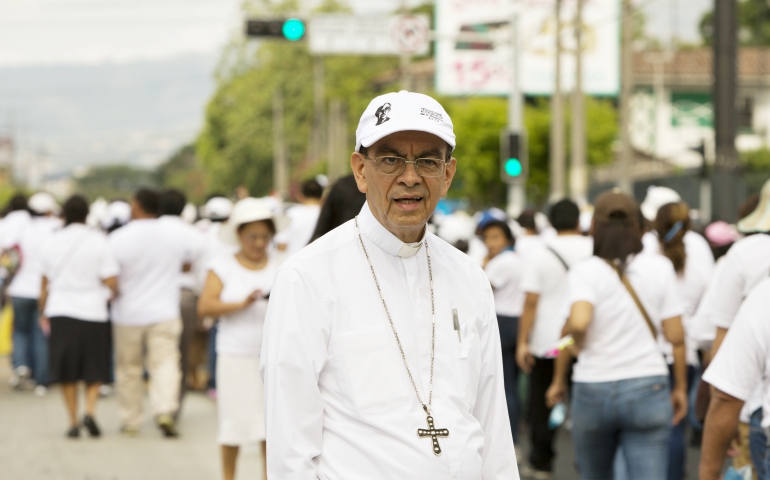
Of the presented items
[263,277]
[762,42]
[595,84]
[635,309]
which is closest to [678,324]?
[635,309]

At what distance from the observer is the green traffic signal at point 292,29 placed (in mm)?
18719

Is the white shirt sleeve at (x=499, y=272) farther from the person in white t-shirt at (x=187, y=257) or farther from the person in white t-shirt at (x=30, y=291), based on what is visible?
the person in white t-shirt at (x=30, y=291)

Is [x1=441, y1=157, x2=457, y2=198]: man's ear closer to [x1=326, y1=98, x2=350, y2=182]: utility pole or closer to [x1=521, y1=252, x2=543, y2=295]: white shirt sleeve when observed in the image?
[x1=521, y1=252, x2=543, y2=295]: white shirt sleeve

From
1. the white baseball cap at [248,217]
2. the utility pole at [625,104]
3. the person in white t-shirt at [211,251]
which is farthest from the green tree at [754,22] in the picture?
the white baseball cap at [248,217]

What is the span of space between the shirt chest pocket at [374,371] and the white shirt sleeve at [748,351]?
4.94 ft

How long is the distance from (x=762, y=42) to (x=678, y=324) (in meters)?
72.6

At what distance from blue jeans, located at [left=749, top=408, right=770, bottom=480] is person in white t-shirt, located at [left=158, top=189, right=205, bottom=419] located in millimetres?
7006

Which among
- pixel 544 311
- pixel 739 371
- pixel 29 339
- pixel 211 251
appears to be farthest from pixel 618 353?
pixel 29 339

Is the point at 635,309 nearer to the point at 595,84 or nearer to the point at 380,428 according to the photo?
the point at 380,428

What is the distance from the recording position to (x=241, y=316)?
772cm

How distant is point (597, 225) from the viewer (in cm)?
633

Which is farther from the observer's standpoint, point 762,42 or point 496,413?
point 762,42

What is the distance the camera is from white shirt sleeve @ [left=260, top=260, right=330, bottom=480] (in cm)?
317

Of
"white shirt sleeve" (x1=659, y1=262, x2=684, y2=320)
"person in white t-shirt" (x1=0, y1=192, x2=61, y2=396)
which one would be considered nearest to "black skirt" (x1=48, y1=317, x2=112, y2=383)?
"person in white t-shirt" (x1=0, y1=192, x2=61, y2=396)
